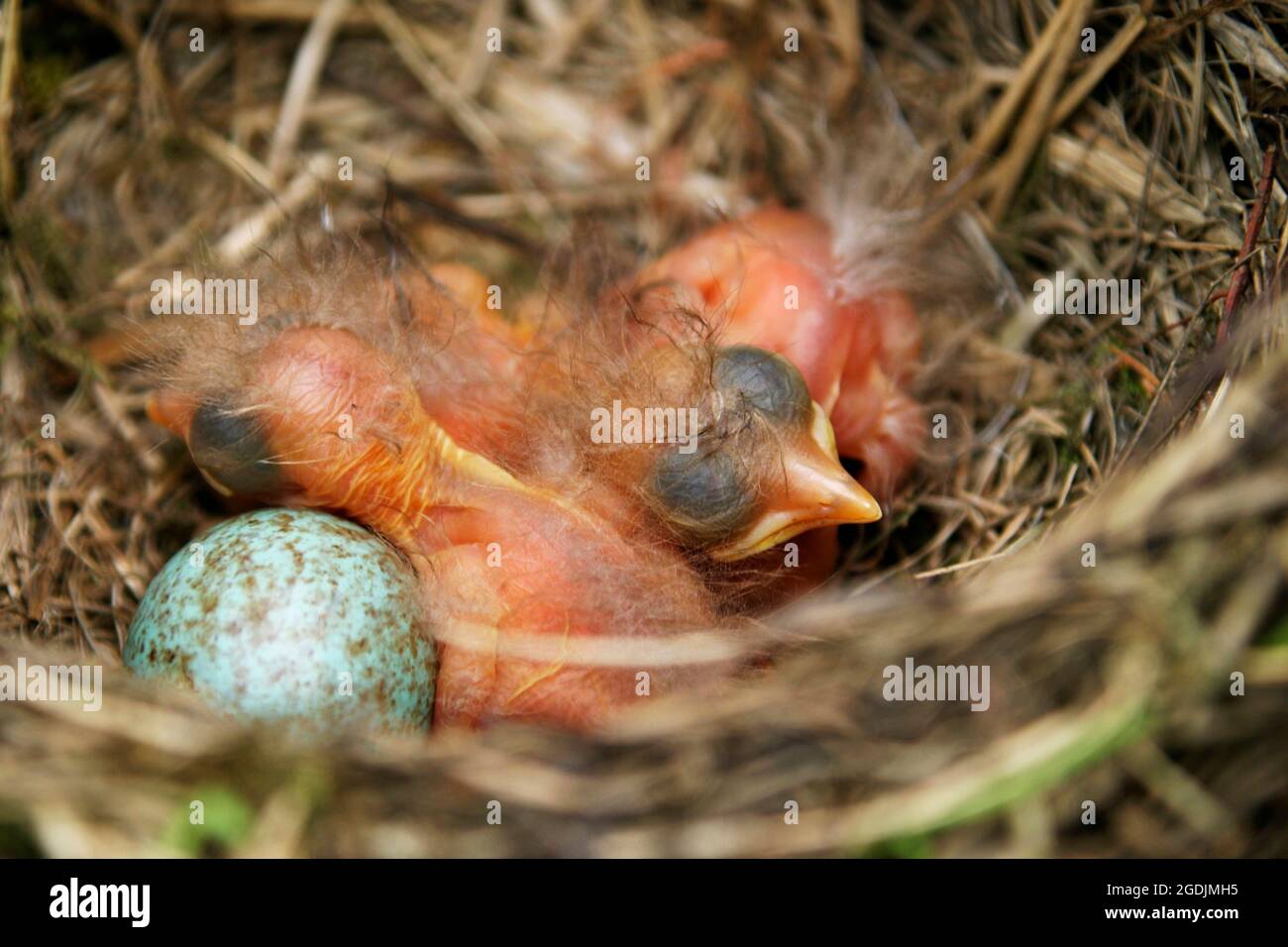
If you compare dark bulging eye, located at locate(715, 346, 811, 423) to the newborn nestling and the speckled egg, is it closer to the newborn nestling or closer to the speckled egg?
the newborn nestling

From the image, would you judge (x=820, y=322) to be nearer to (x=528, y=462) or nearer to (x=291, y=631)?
(x=528, y=462)

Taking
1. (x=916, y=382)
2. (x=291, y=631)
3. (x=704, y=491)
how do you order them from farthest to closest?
(x=916, y=382), (x=704, y=491), (x=291, y=631)

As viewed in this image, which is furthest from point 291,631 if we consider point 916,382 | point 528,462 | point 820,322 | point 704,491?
point 916,382

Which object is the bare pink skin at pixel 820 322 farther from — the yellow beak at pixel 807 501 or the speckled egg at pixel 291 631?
the speckled egg at pixel 291 631

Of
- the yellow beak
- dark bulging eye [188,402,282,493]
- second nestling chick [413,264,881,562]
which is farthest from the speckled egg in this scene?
the yellow beak

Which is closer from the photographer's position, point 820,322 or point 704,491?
point 704,491

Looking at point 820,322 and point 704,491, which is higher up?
point 820,322
